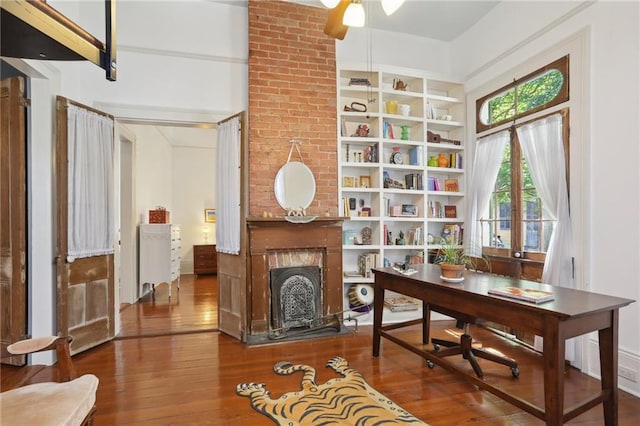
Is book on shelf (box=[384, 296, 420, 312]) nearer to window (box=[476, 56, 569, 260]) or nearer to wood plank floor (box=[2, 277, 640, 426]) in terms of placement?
wood plank floor (box=[2, 277, 640, 426])

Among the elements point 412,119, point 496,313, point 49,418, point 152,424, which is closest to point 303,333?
point 152,424

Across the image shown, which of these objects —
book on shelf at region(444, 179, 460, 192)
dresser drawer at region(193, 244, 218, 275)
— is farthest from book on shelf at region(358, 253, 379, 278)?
dresser drawer at region(193, 244, 218, 275)

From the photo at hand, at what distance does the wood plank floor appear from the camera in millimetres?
2201

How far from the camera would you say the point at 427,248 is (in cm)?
438

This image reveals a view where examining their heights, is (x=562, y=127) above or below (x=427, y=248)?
above

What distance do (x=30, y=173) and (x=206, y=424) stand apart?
272cm

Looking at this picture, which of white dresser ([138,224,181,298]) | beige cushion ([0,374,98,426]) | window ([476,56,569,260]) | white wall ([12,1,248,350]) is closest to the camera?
beige cushion ([0,374,98,426])

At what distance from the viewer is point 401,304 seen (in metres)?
4.24

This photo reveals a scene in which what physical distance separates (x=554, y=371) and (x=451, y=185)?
3209mm

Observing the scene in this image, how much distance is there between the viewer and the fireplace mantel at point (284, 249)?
12.0ft

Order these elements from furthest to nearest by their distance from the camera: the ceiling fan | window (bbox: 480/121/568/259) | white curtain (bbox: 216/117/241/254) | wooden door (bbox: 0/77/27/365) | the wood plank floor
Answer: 1. white curtain (bbox: 216/117/241/254)
2. window (bbox: 480/121/568/259)
3. wooden door (bbox: 0/77/27/365)
4. the wood plank floor
5. the ceiling fan

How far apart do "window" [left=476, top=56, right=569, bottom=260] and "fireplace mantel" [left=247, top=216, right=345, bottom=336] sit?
1926mm

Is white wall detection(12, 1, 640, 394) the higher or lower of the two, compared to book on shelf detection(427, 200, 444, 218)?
higher

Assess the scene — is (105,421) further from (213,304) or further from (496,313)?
(213,304)
